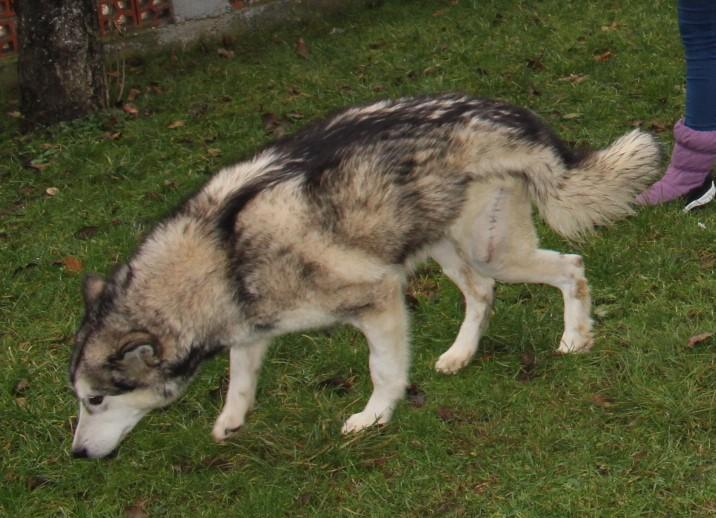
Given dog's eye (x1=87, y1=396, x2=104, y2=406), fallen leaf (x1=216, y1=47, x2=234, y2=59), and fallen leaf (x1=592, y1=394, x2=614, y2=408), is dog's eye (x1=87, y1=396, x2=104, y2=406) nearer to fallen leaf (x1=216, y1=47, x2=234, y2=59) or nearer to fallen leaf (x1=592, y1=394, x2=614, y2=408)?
fallen leaf (x1=592, y1=394, x2=614, y2=408)

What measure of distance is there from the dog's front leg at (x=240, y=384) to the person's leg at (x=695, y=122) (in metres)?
2.46

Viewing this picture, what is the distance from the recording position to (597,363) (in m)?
4.16

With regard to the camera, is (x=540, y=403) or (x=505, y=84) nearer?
(x=540, y=403)

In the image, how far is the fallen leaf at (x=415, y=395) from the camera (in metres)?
4.15

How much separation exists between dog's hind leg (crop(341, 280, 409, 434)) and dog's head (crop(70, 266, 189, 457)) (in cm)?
75

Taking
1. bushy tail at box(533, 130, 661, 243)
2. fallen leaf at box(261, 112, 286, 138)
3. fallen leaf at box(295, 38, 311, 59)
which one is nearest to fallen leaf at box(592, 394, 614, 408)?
bushy tail at box(533, 130, 661, 243)

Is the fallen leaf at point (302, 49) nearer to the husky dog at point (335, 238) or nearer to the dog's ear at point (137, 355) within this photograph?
the husky dog at point (335, 238)

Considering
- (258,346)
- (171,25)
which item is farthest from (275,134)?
(258,346)

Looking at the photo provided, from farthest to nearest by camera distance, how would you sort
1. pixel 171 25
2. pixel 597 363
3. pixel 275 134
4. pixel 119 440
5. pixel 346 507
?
pixel 171 25, pixel 275 134, pixel 597 363, pixel 119 440, pixel 346 507

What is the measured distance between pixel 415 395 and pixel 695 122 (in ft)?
7.47

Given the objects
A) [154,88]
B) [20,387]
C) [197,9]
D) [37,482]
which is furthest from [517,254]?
[197,9]

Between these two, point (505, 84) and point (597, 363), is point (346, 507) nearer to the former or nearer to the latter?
point (597, 363)

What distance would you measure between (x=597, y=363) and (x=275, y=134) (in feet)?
12.6

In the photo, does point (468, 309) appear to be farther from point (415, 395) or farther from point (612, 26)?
point (612, 26)
